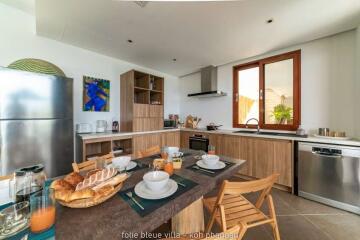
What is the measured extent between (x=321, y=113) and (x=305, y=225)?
67.8 inches

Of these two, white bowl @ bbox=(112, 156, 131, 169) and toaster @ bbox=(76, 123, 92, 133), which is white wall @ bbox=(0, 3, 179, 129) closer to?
toaster @ bbox=(76, 123, 92, 133)

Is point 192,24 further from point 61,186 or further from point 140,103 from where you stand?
point 61,186

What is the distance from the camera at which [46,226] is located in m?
0.57

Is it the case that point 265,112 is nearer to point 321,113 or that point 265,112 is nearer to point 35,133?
point 321,113

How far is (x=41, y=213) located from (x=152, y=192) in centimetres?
46

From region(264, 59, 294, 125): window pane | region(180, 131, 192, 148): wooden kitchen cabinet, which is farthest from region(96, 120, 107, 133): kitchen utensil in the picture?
region(264, 59, 294, 125): window pane

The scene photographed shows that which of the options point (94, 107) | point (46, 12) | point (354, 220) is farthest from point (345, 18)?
point (94, 107)

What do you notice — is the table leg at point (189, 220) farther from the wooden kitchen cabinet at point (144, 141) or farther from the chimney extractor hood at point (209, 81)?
the chimney extractor hood at point (209, 81)

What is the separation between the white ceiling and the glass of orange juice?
6.07 ft

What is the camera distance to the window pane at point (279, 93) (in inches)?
105

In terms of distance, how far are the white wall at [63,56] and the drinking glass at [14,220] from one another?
2285 millimetres

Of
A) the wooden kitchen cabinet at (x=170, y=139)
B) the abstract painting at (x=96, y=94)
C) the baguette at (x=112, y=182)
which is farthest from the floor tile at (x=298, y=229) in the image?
the abstract painting at (x=96, y=94)

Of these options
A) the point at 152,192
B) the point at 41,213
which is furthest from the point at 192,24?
the point at 41,213

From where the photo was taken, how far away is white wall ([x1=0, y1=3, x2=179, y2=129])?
1926 mm
